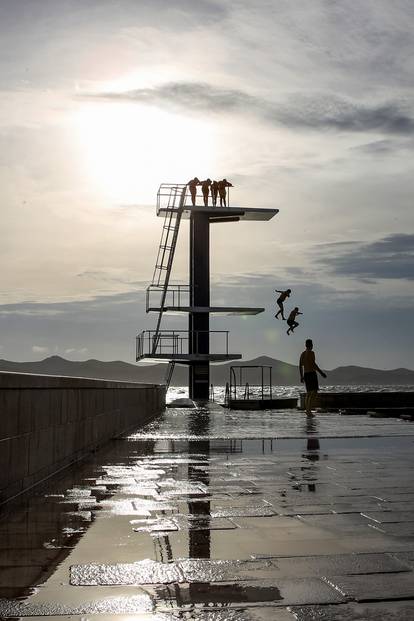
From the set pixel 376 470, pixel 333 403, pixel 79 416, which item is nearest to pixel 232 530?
pixel 376 470

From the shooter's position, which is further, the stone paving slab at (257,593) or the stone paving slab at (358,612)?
the stone paving slab at (257,593)

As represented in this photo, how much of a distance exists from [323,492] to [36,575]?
374 centimetres

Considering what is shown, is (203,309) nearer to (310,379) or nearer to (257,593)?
(310,379)

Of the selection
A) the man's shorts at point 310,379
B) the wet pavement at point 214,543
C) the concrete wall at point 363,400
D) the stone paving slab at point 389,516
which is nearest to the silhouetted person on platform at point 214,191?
the concrete wall at point 363,400

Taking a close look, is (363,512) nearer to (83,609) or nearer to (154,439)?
(83,609)

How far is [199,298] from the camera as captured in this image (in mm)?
44500

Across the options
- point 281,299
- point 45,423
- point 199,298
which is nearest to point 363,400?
point 281,299

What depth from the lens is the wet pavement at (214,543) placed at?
3.73 metres

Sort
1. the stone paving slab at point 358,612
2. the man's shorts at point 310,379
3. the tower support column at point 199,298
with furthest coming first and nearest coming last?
the tower support column at point 199,298, the man's shorts at point 310,379, the stone paving slab at point 358,612

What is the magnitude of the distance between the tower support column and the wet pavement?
3347cm

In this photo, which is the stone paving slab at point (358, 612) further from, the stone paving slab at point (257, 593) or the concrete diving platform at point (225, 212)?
the concrete diving platform at point (225, 212)

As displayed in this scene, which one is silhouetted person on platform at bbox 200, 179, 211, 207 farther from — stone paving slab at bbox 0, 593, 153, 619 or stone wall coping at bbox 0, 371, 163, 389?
stone paving slab at bbox 0, 593, 153, 619

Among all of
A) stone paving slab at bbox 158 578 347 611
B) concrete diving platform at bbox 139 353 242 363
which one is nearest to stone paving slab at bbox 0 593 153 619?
stone paving slab at bbox 158 578 347 611

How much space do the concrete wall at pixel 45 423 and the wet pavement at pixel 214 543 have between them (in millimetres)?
269
